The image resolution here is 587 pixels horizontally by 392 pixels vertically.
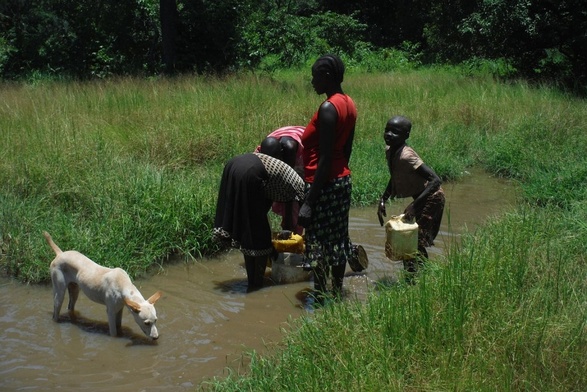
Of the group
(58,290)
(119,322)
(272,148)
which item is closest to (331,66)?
(272,148)

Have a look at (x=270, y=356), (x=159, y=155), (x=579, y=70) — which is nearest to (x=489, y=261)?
(x=270, y=356)

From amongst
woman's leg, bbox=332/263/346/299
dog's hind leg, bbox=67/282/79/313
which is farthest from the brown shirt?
dog's hind leg, bbox=67/282/79/313

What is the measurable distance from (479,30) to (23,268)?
54.8ft

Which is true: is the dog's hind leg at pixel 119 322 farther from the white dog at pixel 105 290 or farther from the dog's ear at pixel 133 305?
the dog's ear at pixel 133 305

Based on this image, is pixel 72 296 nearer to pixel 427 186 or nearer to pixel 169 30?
pixel 427 186

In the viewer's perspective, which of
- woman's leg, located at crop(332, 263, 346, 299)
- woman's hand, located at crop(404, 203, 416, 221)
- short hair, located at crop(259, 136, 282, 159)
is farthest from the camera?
short hair, located at crop(259, 136, 282, 159)

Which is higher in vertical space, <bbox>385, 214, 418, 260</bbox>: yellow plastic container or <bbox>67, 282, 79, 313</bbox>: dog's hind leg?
<bbox>385, 214, 418, 260</bbox>: yellow plastic container

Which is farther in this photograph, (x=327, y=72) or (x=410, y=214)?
(x=410, y=214)

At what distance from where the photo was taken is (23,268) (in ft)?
20.4

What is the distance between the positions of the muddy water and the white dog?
16 centimetres

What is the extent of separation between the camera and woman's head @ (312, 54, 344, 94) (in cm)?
505

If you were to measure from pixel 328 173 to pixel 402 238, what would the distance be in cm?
87

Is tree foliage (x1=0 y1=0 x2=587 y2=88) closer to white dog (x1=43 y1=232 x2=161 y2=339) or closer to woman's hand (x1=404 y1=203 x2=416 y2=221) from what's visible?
woman's hand (x1=404 y1=203 x2=416 y2=221)

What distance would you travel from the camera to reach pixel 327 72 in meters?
5.05
